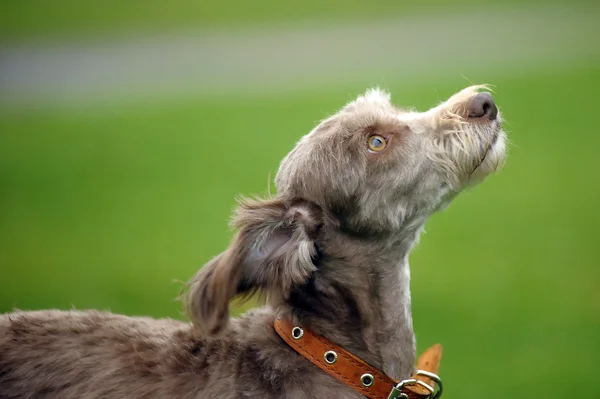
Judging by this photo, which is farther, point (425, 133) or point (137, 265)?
point (137, 265)

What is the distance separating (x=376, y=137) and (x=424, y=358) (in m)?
1.09

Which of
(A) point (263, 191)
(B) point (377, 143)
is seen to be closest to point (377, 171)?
(B) point (377, 143)

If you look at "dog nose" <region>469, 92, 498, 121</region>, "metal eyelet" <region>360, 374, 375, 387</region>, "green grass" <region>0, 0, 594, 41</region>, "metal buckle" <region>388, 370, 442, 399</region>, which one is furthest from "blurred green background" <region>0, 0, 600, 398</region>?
"dog nose" <region>469, 92, 498, 121</region>

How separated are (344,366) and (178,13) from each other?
79.0 feet

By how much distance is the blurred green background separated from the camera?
23.8 ft

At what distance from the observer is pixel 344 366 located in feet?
12.1

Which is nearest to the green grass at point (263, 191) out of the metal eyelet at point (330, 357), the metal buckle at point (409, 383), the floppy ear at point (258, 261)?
the metal buckle at point (409, 383)

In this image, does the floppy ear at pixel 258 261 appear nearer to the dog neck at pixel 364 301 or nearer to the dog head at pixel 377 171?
the dog head at pixel 377 171

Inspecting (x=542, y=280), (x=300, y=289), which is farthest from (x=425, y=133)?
(x=542, y=280)

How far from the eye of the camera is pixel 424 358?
4.02 meters

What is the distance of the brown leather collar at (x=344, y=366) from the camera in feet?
12.0

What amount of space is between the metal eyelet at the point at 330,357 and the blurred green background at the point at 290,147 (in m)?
0.50

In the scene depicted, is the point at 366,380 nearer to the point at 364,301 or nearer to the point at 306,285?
the point at 364,301

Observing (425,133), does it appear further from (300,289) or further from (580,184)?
(580,184)
